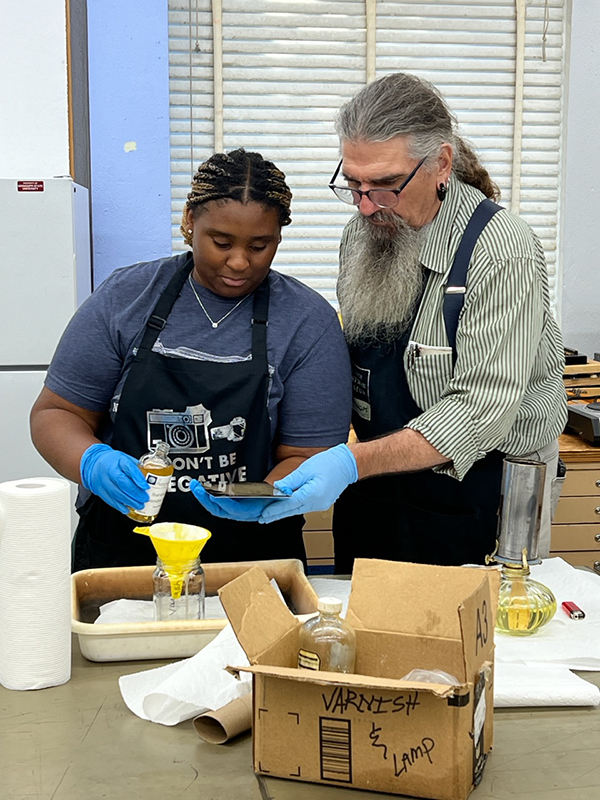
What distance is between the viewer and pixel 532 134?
13.0ft

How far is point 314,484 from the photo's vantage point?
1.55m

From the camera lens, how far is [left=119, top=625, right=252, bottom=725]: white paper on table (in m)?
1.12

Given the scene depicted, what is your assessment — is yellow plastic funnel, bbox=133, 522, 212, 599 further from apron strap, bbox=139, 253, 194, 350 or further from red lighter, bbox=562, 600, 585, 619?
red lighter, bbox=562, 600, 585, 619

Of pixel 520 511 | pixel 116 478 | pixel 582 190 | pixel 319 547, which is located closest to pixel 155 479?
pixel 116 478

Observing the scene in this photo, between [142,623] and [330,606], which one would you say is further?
[142,623]

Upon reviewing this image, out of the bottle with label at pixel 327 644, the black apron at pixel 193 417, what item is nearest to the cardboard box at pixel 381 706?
the bottle with label at pixel 327 644

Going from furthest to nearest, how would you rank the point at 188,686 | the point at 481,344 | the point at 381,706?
1. the point at 481,344
2. the point at 188,686
3. the point at 381,706

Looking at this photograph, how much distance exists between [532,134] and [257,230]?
273 cm

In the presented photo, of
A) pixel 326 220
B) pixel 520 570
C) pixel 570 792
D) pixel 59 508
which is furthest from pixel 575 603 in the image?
pixel 326 220

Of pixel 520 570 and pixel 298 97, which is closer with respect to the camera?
pixel 520 570

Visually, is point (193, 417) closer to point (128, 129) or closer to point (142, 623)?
point (142, 623)

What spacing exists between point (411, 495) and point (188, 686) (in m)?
0.88

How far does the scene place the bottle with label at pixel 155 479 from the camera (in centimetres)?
145

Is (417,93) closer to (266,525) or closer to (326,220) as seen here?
(266,525)
